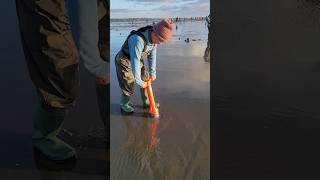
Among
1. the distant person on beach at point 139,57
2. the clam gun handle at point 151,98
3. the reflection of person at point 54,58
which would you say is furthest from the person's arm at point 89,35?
the clam gun handle at point 151,98

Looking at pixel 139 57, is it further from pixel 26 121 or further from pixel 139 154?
pixel 26 121

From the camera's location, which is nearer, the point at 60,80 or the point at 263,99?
the point at 60,80

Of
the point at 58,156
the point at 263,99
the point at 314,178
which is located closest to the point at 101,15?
the point at 58,156

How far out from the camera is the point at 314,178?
2689 millimetres

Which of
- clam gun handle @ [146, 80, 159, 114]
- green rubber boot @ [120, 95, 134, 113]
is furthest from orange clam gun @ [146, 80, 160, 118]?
green rubber boot @ [120, 95, 134, 113]

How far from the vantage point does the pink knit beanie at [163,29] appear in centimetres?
274

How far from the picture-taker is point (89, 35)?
107 inches

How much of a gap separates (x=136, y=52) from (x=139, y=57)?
3 cm

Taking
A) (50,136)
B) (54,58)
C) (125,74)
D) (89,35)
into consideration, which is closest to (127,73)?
(125,74)

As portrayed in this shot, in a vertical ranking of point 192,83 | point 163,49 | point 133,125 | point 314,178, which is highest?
point 163,49

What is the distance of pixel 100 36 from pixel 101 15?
0.11 metres

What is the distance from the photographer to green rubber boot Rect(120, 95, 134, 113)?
278cm

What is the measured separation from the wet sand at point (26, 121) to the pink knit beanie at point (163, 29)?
1.36ft

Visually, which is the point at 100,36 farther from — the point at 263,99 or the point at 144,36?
the point at 263,99
